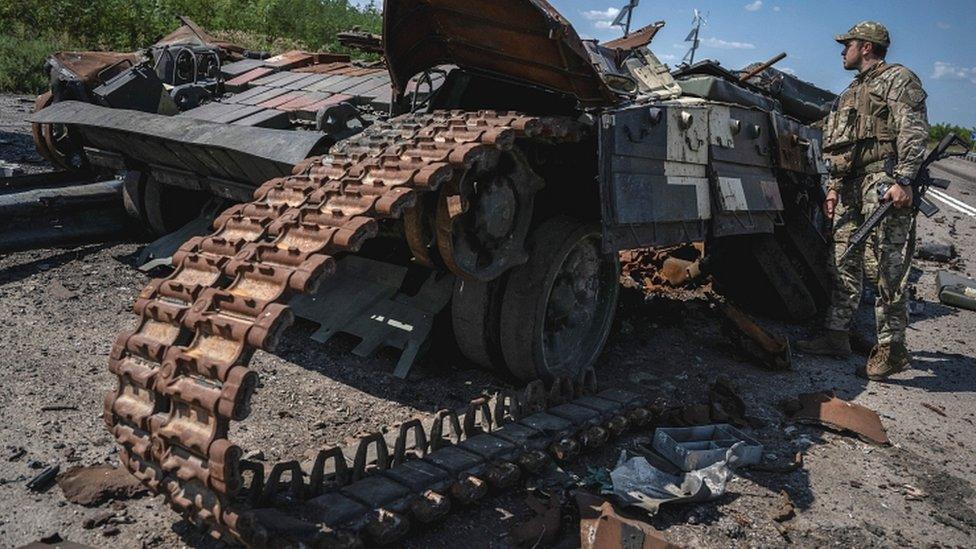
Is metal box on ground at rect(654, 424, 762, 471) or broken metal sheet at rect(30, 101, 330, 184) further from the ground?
broken metal sheet at rect(30, 101, 330, 184)

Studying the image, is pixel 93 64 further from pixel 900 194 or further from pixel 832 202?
pixel 900 194

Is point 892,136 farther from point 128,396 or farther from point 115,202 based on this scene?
point 115,202

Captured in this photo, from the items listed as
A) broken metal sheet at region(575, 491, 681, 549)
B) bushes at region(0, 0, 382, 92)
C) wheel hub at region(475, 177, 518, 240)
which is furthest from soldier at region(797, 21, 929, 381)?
bushes at region(0, 0, 382, 92)

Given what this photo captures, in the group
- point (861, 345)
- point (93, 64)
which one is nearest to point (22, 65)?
point (93, 64)

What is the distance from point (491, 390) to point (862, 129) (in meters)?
3.56

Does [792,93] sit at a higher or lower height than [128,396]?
higher

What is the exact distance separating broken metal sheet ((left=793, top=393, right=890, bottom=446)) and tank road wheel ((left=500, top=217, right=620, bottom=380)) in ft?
4.33

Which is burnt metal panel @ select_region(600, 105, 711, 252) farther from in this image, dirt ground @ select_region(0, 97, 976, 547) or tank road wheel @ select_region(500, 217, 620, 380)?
dirt ground @ select_region(0, 97, 976, 547)

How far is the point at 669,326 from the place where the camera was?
6594 mm

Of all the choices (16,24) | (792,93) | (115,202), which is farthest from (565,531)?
(16,24)

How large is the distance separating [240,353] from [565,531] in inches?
60.7

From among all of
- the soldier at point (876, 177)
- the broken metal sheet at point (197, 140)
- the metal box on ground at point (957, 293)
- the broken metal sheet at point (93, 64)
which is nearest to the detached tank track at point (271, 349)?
the broken metal sheet at point (197, 140)

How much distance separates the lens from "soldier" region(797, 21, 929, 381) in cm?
580

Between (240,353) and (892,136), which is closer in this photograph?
(240,353)
